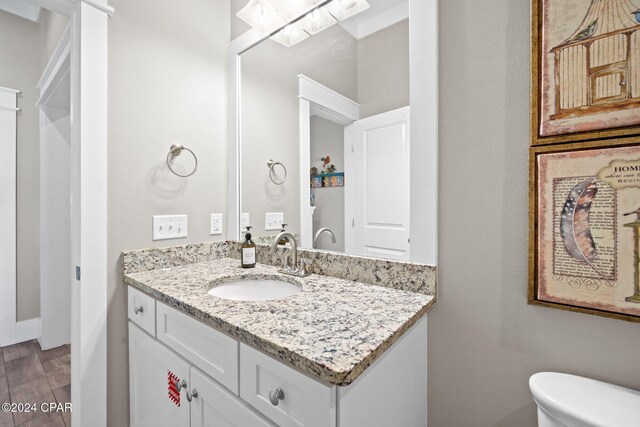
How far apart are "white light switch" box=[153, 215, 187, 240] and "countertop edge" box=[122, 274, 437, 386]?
1.79 ft

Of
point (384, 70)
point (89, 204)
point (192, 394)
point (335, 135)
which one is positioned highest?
point (384, 70)

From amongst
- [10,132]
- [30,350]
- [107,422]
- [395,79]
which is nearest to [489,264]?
[395,79]

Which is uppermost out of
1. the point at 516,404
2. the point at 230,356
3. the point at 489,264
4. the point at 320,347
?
the point at 489,264

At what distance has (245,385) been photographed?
2.54ft

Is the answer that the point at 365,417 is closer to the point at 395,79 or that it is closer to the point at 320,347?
the point at 320,347

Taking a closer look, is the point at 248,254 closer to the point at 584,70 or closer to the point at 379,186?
the point at 379,186

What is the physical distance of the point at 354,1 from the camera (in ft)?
4.07

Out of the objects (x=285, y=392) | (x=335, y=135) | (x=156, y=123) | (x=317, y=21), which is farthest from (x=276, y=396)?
(x=317, y=21)

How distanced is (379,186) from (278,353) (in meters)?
0.74

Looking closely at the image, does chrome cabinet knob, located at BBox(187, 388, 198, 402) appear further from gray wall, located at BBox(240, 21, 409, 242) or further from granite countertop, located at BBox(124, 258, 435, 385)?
gray wall, located at BBox(240, 21, 409, 242)

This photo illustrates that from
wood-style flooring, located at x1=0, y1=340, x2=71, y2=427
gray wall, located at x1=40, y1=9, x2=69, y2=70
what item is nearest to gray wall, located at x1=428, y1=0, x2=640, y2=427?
wood-style flooring, located at x1=0, y1=340, x2=71, y2=427

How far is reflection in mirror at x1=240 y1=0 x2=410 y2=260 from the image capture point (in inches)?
44.0

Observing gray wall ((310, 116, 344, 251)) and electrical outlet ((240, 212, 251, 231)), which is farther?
electrical outlet ((240, 212, 251, 231))

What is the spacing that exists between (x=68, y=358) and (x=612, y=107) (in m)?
3.48
